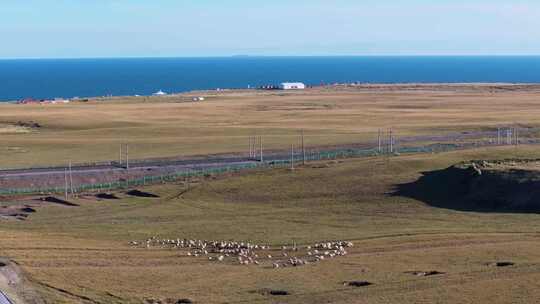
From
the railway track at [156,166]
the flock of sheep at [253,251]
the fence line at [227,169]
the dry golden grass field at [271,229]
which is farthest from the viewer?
the railway track at [156,166]

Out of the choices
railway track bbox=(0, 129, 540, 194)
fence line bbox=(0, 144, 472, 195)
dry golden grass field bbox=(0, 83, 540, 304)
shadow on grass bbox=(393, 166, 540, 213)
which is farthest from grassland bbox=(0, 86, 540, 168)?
shadow on grass bbox=(393, 166, 540, 213)

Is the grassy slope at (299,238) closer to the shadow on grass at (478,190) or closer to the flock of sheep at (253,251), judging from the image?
the flock of sheep at (253,251)

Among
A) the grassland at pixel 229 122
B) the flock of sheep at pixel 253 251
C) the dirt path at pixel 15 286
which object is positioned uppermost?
the grassland at pixel 229 122

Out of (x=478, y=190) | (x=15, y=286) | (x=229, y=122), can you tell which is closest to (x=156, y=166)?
(x=478, y=190)

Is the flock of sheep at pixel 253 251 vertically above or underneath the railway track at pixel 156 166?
underneath

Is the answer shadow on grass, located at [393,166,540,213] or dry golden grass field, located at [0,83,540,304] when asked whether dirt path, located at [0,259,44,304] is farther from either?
shadow on grass, located at [393,166,540,213]

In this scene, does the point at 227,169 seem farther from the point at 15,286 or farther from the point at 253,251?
the point at 15,286

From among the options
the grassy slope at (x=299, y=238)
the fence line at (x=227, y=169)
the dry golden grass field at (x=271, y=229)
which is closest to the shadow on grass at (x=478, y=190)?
the dry golden grass field at (x=271, y=229)
